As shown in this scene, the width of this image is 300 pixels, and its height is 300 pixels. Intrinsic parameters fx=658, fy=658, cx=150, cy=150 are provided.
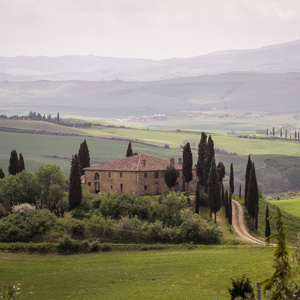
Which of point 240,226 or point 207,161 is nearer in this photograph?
point 240,226

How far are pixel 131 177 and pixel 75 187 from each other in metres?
10.9

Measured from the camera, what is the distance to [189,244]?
63.3 meters

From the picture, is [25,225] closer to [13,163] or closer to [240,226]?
[240,226]

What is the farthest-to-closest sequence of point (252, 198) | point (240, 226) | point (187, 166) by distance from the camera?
point (187, 166), point (252, 198), point (240, 226)

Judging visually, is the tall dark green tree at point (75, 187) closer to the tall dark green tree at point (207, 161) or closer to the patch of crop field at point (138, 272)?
the patch of crop field at point (138, 272)

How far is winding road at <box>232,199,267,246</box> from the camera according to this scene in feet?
225

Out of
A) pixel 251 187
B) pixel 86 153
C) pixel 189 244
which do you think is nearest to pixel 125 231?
pixel 189 244

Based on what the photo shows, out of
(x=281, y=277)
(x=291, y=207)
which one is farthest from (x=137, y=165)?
(x=281, y=277)

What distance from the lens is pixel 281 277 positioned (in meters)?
26.1

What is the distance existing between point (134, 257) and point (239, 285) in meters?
30.8

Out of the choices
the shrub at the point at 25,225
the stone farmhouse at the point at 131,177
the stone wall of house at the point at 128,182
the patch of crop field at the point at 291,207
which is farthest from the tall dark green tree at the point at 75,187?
the patch of crop field at the point at 291,207

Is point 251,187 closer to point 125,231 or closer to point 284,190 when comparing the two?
point 125,231

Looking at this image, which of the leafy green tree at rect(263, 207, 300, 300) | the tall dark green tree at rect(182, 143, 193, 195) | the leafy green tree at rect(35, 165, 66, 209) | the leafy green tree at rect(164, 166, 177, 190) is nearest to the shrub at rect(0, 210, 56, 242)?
the leafy green tree at rect(35, 165, 66, 209)

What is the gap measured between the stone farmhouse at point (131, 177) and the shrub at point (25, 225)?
18.2 meters
